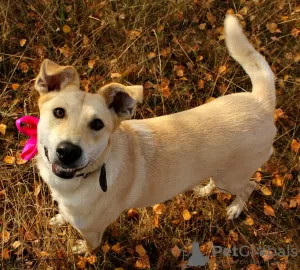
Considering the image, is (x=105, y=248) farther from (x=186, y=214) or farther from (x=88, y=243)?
(x=186, y=214)

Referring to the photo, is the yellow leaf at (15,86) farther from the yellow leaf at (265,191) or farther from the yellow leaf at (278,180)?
the yellow leaf at (278,180)

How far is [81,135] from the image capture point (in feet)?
7.36

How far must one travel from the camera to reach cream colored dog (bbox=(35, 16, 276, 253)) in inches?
91.7

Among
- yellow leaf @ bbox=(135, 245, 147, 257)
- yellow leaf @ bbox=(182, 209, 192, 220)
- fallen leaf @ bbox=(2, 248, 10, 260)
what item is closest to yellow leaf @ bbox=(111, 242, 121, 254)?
yellow leaf @ bbox=(135, 245, 147, 257)

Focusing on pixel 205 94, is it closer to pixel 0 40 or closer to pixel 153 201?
pixel 153 201

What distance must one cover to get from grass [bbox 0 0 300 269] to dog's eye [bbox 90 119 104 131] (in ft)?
5.65

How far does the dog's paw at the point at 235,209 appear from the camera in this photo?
3.94 m

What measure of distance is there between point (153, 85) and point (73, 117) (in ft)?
7.72

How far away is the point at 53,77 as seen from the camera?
2.46 m

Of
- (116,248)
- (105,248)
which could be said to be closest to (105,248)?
(105,248)

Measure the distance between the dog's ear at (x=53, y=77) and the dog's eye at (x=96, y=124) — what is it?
16.4 inches

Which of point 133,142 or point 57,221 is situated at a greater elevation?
point 133,142

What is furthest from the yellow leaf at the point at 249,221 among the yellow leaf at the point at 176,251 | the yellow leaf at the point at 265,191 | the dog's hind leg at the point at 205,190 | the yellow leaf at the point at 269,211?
the yellow leaf at the point at 176,251

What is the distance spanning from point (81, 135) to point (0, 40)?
296cm
